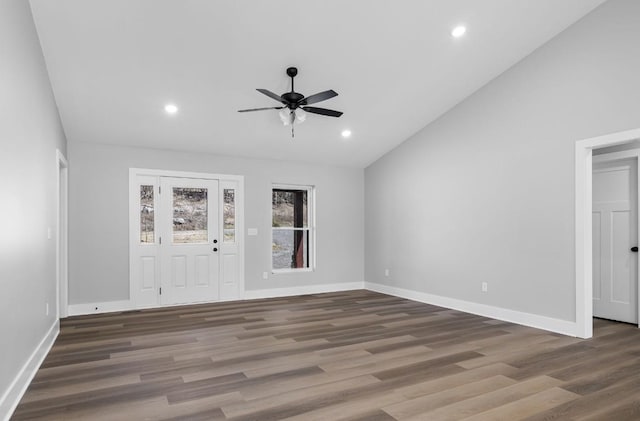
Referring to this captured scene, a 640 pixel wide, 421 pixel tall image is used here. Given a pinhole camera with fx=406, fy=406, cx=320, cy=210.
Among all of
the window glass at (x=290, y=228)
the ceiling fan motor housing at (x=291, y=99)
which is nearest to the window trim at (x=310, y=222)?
the window glass at (x=290, y=228)

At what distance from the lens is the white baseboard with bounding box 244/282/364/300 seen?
695cm

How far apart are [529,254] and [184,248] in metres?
4.95

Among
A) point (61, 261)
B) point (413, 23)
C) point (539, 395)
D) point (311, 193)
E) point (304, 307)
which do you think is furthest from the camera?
point (311, 193)

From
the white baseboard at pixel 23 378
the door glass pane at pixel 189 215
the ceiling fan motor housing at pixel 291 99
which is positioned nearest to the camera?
the white baseboard at pixel 23 378

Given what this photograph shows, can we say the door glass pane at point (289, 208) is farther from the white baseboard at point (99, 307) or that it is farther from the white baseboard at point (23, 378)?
the white baseboard at point (23, 378)

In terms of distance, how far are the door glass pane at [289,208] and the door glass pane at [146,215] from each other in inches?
80.9

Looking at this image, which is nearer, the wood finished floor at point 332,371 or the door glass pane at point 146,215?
the wood finished floor at point 332,371

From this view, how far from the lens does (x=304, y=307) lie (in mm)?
6207

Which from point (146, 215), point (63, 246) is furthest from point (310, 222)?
point (63, 246)

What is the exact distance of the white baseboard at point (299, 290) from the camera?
22.8 feet

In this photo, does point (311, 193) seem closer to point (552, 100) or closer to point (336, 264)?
point (336, 264)

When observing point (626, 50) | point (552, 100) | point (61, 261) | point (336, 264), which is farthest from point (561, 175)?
point (61, 261)

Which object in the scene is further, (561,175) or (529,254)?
(529,254)

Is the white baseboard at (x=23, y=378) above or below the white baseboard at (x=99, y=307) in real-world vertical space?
above
